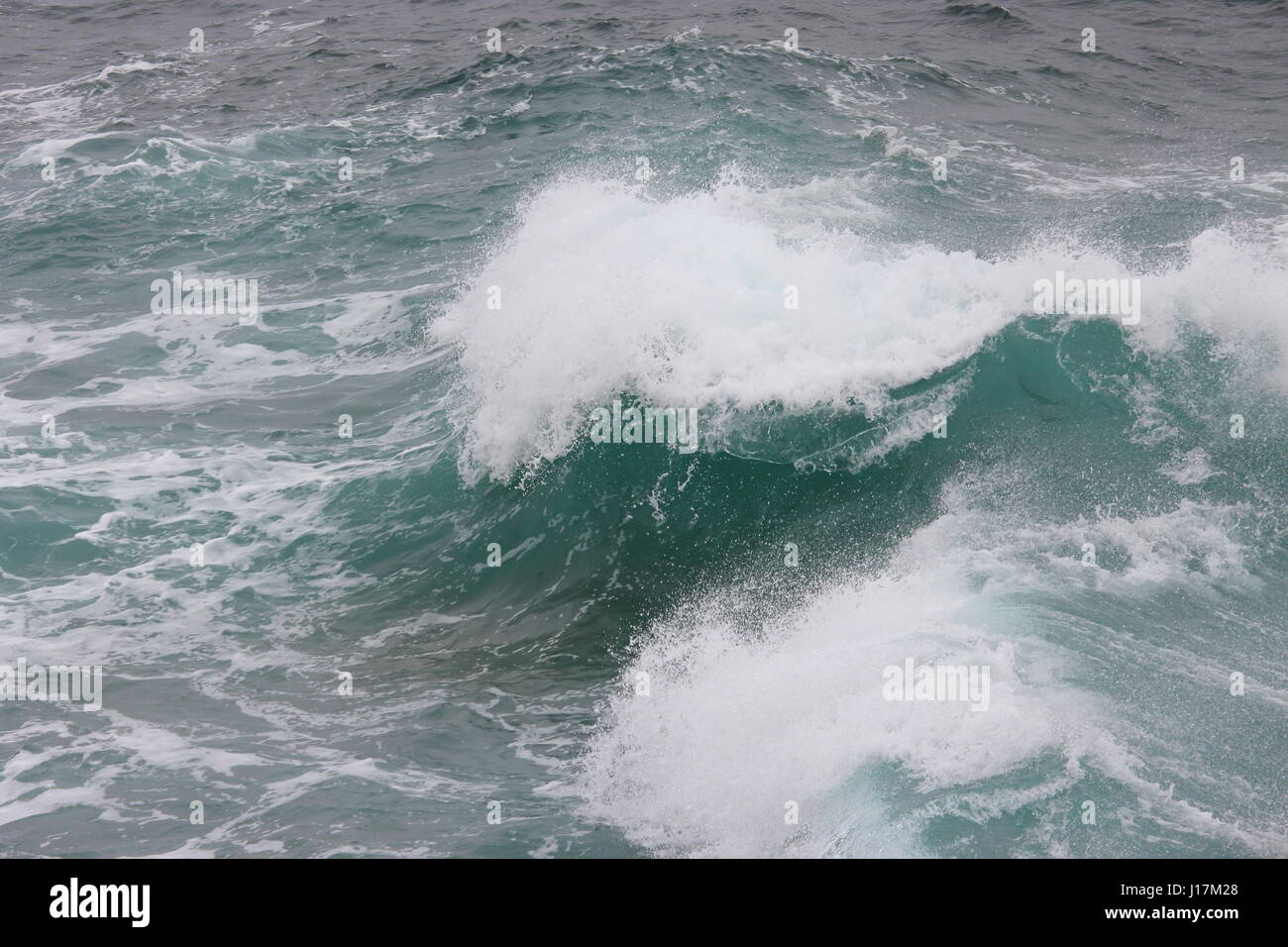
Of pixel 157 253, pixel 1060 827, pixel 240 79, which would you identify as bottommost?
pixel 1060 827

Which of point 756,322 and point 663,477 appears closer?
point 663,477

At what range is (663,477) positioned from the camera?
13.9 meters

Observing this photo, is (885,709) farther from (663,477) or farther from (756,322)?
(756,322)

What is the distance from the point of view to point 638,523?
13.5 m

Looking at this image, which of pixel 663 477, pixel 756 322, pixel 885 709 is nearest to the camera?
pixel 885 709

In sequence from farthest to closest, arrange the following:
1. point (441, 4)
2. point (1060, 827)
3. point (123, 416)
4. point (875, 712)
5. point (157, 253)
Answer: point (441, 4) < point (157, 253) < point (123, 416) < point (875, 712) < point (1060, 827)

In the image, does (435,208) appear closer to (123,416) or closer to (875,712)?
(123,416)

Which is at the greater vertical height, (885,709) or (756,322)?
(756,322)

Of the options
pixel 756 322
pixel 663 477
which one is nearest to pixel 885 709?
pixel 663 477

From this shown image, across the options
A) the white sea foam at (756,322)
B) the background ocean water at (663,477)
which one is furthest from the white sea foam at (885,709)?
the white sea foam at (756,322)

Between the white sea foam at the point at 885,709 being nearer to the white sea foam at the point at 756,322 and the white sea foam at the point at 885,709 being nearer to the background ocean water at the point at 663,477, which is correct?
the background ocean water at the point at 663,477

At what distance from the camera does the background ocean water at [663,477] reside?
9.68 meters
